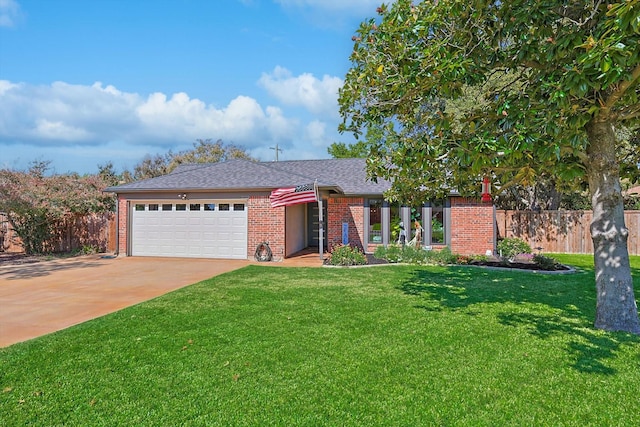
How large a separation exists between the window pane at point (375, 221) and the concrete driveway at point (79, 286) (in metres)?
5.41

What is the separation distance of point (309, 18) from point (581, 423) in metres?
11.3

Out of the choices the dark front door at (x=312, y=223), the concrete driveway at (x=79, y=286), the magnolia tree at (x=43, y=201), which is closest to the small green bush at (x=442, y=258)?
the concrete driveway at (x=79, y=286)

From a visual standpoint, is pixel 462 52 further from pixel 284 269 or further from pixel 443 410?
pixel 284 269

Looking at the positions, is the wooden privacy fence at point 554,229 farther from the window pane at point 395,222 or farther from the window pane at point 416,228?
the window pane at point 395,222

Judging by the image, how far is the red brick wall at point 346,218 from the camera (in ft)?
49.6

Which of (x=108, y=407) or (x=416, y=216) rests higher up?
(x=416, y=216)

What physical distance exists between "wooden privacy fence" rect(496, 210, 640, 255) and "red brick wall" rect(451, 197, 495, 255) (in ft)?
12.8

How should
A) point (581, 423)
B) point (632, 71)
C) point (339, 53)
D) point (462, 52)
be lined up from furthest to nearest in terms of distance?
point (339, 53), point (462, 52), point (632, 71), point (581, 423)

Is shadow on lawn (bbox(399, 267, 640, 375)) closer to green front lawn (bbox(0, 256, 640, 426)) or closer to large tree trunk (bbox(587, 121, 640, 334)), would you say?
green front lawn (bbox(0, 256, 640, 426))

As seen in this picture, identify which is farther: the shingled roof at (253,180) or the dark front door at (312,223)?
the dark front door at (312,223)

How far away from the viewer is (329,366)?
4.06m

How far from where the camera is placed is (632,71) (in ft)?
13.4

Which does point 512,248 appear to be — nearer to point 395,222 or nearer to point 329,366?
point 395,222

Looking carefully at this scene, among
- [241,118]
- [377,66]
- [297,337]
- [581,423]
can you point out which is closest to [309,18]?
[377,66]
